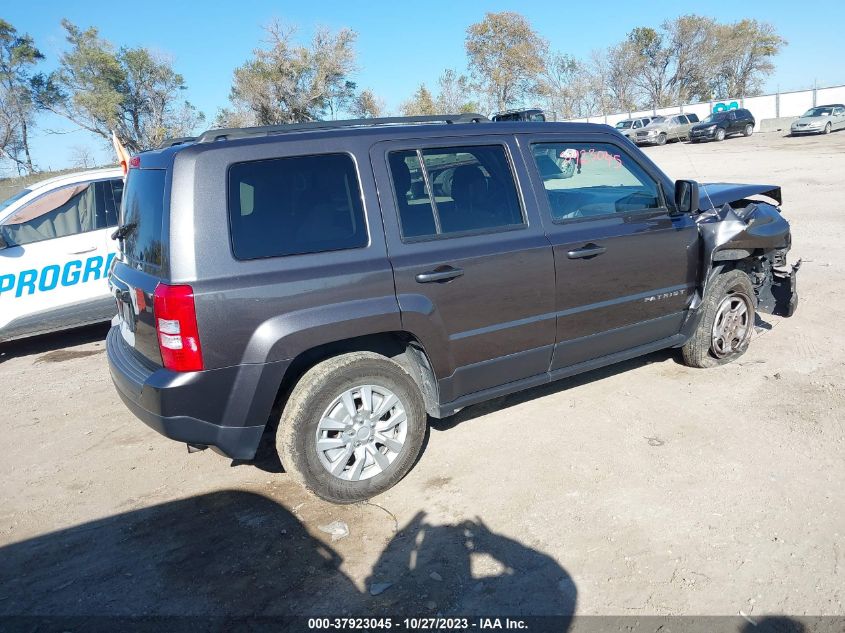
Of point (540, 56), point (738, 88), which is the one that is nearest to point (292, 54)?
point (540, 56)

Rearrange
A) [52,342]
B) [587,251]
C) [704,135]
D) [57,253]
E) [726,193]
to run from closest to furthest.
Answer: [587,251], [726,193], [57,253], [52,342], [704,135]

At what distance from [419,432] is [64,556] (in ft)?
6.30

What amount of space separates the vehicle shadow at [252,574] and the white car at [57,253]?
12.3 feet

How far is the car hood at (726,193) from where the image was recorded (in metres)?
4.86

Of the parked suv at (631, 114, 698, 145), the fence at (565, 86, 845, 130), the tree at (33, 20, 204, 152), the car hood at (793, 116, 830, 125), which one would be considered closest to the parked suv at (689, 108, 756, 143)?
the parked suv at (631, 114, 698, 145)

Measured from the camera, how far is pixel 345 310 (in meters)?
3.23

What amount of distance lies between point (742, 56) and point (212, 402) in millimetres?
72868

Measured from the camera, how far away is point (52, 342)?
7391 mm

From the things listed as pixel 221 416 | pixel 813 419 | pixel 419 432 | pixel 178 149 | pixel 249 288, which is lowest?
pixel 813 419

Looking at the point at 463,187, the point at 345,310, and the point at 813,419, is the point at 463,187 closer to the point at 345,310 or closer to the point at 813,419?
the point at 345,310

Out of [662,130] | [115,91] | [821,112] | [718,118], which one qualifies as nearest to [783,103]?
[821,112]

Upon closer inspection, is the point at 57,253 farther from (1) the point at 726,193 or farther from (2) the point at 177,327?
(1) the point at 726,193

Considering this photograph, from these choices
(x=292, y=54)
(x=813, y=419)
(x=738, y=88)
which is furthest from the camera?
(x=738, y=88)

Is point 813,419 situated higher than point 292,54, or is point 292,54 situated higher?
point 292,54
